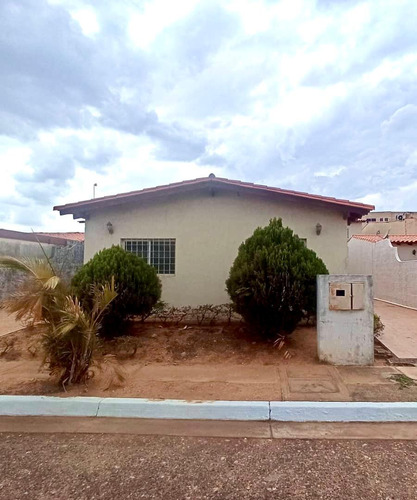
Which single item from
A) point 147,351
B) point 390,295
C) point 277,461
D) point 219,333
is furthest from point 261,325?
point 390,295

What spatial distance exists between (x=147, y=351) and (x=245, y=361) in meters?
1.84

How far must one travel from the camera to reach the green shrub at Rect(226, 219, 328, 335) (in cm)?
632

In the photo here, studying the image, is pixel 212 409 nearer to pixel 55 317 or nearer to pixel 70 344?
pixel 70 344

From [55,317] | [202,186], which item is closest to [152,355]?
[55,317]

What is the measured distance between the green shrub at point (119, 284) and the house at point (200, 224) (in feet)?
6.07

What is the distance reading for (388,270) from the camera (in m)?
16.0

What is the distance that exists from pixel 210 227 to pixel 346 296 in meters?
4.19

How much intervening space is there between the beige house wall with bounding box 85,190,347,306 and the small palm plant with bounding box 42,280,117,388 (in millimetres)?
4201

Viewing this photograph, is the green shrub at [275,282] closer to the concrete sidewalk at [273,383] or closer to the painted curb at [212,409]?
the concrete sidewalk at [273,383]

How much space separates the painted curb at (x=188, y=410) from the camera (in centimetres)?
425

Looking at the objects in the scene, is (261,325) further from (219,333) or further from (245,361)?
(219,333)

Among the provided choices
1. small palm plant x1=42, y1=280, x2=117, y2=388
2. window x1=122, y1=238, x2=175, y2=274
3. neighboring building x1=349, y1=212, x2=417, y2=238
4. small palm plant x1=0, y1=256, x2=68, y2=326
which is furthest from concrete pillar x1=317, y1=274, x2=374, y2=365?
neighboring building x1=349, y1=212, x2=417, y2=238

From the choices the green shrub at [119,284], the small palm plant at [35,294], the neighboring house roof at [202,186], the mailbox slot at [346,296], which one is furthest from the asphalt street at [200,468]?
the neighboring house roof at [202,186]

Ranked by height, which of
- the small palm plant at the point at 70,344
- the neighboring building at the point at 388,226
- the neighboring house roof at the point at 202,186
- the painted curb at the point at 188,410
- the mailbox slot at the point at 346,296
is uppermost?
the neighboring building at the point at 388,226
